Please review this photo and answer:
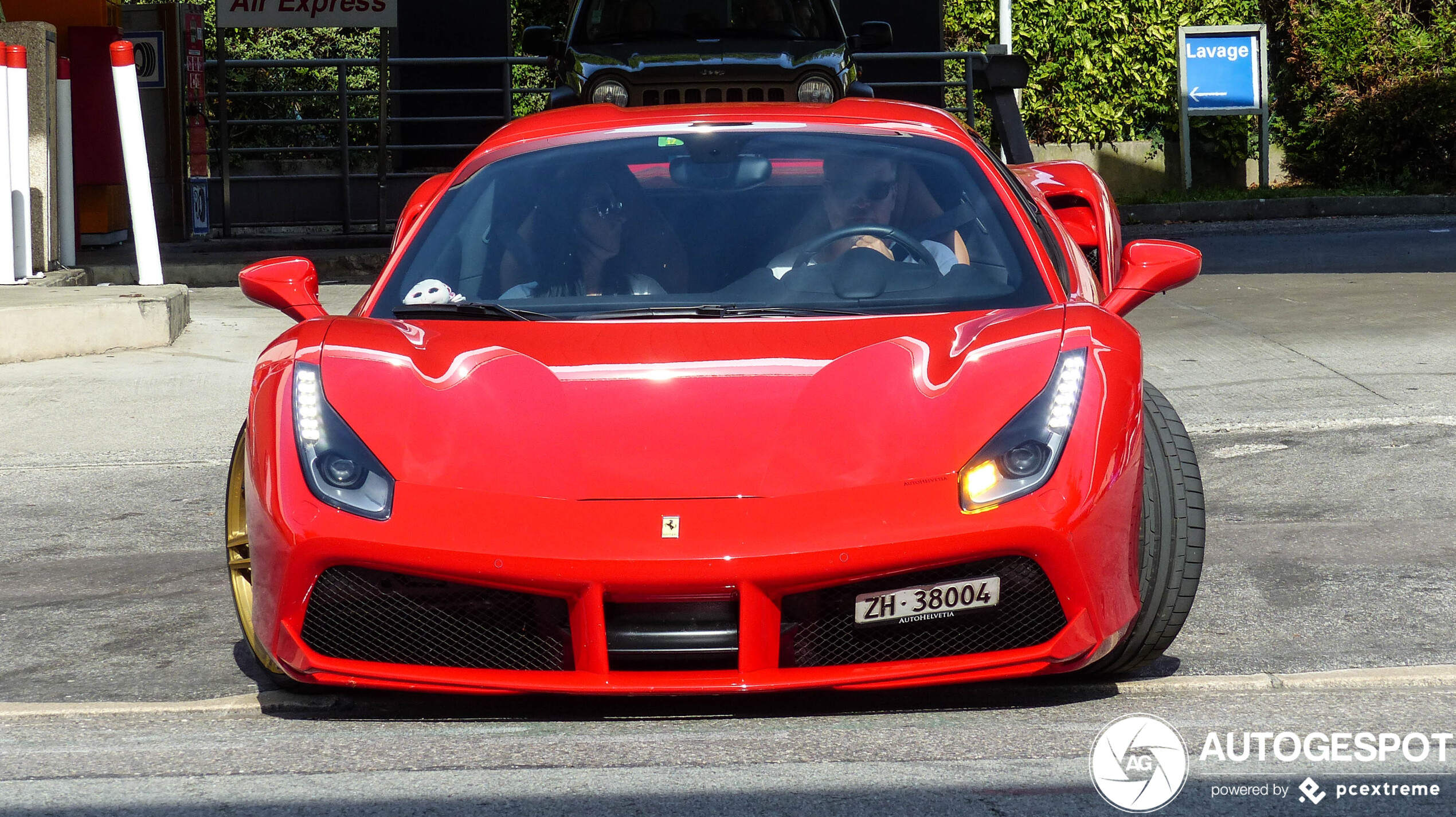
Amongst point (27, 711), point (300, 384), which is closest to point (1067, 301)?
point (300, 384)

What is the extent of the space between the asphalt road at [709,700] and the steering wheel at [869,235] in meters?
1.05

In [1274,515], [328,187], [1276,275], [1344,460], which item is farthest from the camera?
[328,187]

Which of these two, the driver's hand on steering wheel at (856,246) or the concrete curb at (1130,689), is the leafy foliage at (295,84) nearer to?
the driver's hand on steering wheel at (856,246)

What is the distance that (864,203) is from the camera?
13.7ft

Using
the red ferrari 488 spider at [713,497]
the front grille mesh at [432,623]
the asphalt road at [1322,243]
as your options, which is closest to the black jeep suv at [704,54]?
the asphalt road at [1322,243]

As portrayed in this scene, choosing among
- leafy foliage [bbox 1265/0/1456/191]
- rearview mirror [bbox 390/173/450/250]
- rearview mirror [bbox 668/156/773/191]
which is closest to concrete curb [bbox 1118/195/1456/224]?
leafy foliage [bbox 1265/0/1456/191]

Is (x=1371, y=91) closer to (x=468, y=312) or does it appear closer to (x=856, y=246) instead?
(x=856, y=246)

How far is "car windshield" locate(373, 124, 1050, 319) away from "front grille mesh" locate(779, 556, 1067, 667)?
2.77 ft

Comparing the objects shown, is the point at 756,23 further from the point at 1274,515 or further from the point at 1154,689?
the point at 1154,689

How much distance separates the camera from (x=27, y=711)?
11.1ft

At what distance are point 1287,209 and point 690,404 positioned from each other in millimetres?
13983

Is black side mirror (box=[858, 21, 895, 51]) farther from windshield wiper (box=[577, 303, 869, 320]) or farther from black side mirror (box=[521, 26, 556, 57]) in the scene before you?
windshield wiper (box=[577, 303, 869, 320])

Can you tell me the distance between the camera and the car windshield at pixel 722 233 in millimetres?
3852

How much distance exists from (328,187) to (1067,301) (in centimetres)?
1389
